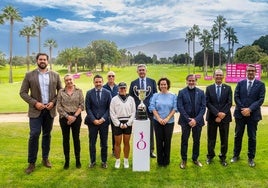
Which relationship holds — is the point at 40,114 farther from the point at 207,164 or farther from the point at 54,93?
the point at 207,164

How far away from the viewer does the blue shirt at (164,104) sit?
→ 7562 mm

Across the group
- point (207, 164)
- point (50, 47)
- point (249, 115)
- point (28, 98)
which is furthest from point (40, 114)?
point (50, 47)

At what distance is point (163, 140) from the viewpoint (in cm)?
777

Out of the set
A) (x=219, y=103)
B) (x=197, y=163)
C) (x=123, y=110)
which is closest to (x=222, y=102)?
(x=219, y=103)

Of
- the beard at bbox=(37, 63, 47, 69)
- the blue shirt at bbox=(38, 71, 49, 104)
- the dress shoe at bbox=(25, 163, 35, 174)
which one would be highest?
the beard at bbox=(37, 63, 47, 69)

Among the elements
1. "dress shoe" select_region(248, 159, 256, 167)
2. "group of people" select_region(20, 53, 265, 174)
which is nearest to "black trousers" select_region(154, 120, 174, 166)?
"group of people" select_region(20, 53, 265, 174)

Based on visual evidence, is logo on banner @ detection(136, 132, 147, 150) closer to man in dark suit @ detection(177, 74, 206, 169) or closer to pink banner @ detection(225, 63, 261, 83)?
man in dark suit @ detection(177, 74, 206, 169)

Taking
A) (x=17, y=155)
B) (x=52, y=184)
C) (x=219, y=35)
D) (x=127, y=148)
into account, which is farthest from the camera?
(x=219, y=35)

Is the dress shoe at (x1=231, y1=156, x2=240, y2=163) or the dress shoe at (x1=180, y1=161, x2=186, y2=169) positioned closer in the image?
the dress shoe at (x1=180, y1=161, x2=186, y2=169)

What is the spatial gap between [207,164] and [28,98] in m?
4.07

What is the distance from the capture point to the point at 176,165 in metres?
7.74

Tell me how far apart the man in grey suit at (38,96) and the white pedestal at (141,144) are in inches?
69.9

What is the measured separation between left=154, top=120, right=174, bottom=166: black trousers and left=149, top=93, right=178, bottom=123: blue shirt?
0.63 ft

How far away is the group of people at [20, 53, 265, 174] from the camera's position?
723cm
